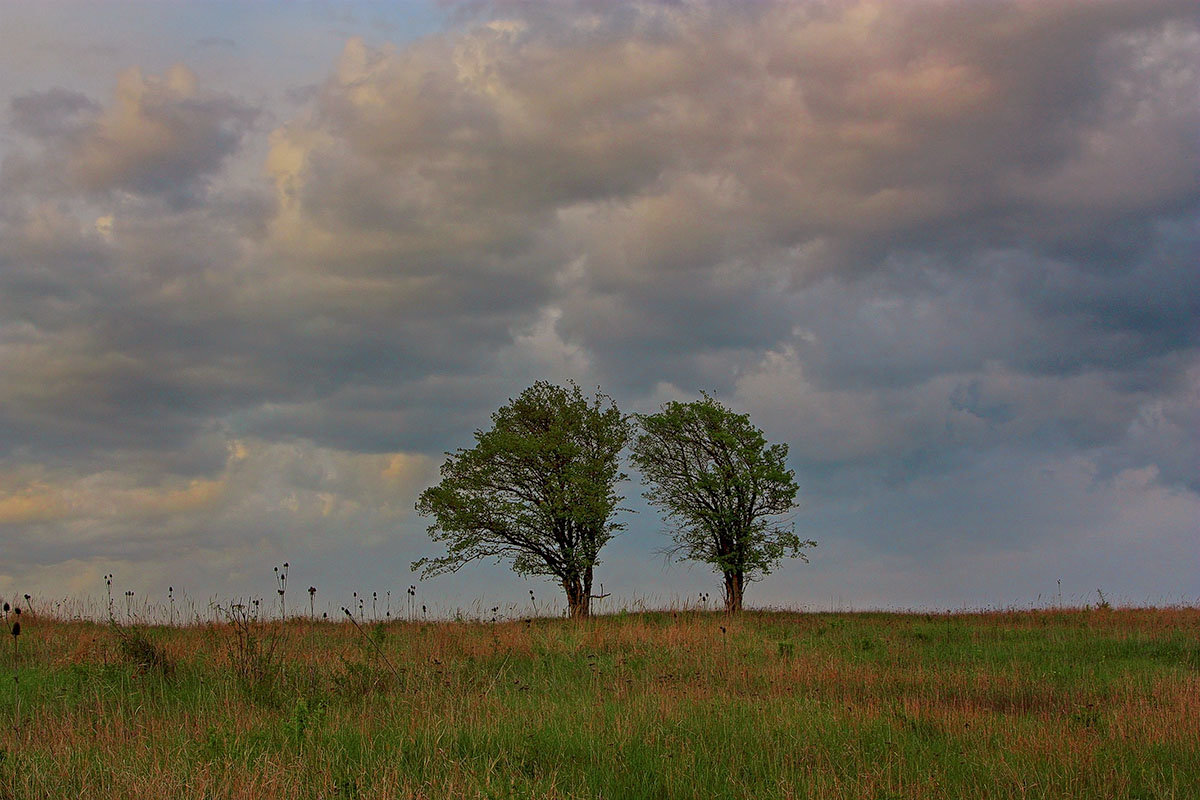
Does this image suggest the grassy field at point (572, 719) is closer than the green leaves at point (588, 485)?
Yes

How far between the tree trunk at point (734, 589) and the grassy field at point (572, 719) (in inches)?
610

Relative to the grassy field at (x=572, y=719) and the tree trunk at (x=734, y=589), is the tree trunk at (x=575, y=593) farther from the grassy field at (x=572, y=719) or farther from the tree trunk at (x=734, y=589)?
the grassy field at (x=572, y=719)

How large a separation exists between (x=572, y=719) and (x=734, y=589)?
84.6 feet

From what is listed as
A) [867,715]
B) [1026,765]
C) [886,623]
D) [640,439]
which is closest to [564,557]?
[640,439]

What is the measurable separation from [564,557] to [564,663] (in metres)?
18.0

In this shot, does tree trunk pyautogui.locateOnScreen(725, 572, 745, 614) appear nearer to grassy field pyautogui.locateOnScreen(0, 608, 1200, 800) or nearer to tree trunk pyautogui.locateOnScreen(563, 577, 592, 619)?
tree trunk pyautogui.locateOnScreen(563, 577, 592, 619)

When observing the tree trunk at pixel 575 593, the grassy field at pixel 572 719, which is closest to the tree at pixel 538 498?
the tree trunk at pixel 575 593

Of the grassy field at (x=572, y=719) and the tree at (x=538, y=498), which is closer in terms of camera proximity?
the grassy field at (x=572, y=719)

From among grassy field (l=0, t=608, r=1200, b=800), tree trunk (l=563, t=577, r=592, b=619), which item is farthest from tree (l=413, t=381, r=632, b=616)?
grassy field (l=0, t=608, r=1200, b=800)

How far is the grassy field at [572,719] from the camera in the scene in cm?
847

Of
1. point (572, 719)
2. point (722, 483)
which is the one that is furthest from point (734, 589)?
point (572, 719)

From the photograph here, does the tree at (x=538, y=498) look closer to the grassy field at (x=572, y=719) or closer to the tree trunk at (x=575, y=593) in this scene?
the tree trunk at (x=575, y=593)

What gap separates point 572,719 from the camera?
35.9 feet

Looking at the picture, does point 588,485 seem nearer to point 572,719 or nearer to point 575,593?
point 575,593
